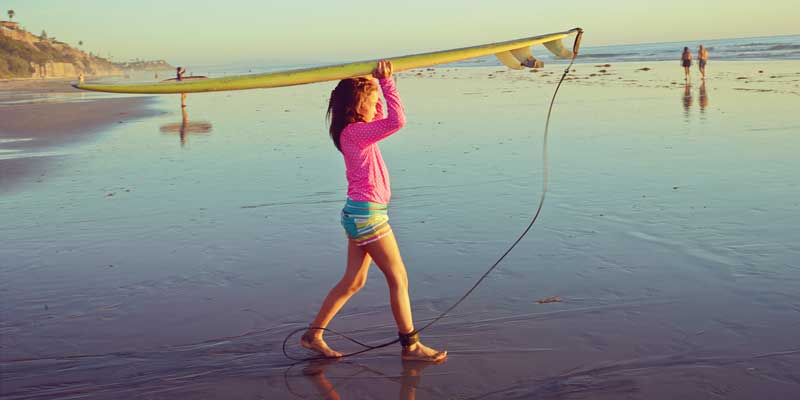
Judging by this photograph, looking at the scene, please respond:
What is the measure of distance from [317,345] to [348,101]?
4.39 feet

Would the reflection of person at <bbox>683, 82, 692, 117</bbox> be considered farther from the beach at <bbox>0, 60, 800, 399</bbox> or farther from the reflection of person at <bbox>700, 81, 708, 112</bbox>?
the beach at <bbox>0, 60, 800, 399</bbox>

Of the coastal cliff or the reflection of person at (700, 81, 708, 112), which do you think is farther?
the coastal cliff

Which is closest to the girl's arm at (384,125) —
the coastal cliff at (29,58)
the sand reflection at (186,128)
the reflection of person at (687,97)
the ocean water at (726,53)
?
the sand reflection at (186,128)

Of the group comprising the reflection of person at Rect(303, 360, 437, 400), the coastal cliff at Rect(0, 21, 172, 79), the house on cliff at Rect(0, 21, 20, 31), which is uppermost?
the house on cliff at Rect(0, 21, 20, 31)

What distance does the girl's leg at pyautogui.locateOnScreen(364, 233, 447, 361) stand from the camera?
12.9ft

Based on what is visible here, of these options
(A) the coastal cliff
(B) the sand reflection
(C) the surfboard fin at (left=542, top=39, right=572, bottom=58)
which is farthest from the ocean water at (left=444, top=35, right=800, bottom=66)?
(A) the coastal cliff

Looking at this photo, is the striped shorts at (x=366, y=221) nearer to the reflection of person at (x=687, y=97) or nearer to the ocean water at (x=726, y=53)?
the reflection of person at (x=687, y=97)

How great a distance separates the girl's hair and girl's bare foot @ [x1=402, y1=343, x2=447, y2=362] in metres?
1.15

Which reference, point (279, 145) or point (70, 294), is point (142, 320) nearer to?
point (70, 294)

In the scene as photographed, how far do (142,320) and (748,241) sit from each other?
449 centimetres

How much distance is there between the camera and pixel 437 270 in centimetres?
561

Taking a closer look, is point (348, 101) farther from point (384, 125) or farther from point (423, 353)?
point (423, 353)

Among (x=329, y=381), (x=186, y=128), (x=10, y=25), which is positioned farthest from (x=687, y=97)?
(x=10, y=25)

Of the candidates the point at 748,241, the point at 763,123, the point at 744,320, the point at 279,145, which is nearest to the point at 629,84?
the point at 763,123
